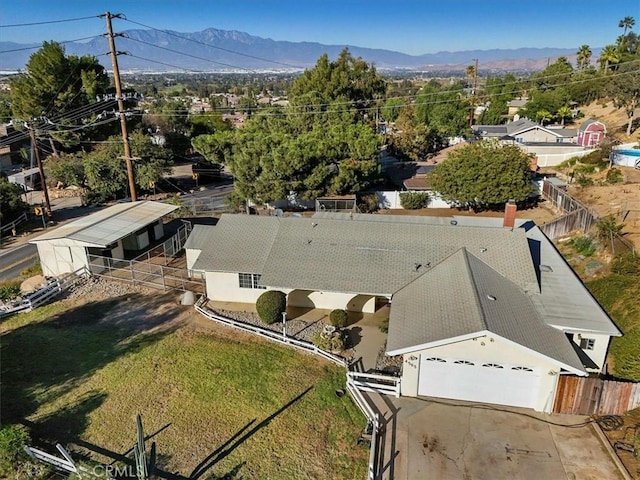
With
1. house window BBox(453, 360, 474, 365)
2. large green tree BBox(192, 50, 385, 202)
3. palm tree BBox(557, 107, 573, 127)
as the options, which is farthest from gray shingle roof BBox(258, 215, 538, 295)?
palm tree BBox(557, 107, 573, 127)

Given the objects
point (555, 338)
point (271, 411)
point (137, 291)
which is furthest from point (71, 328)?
point (555, 338)

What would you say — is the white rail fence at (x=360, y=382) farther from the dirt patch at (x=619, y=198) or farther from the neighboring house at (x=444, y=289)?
the dirt patch at (x=619, y=198)

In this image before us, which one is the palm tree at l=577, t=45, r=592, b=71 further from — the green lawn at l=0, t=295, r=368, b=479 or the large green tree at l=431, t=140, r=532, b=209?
the green lawn at l=0, t=295, r=368, b=479

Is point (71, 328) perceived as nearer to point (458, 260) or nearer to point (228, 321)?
point (228, 321)

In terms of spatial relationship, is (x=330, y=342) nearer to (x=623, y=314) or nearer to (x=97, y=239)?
(x=623, y=314)

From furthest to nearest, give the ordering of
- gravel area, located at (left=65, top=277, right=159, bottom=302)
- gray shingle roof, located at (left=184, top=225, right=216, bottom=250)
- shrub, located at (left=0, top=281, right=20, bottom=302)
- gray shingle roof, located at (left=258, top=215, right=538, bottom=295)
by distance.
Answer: gray shingle roof, located at (left=184, top=225, right=216, bottom=250) → gravel area, located at (left=65, top=277, right=159, bottom=302) → shrub, located at (left=0, top=281, right=20, bottom=302) → gray shingle roof, located at (left=258, top=215, right=538, bottom=295)

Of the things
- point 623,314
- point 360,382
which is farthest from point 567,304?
point 360,382
